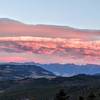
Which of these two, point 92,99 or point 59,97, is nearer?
point 59,97

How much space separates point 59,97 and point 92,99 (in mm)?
19470

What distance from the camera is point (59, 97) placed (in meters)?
86.0

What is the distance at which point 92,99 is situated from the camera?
10300cm
